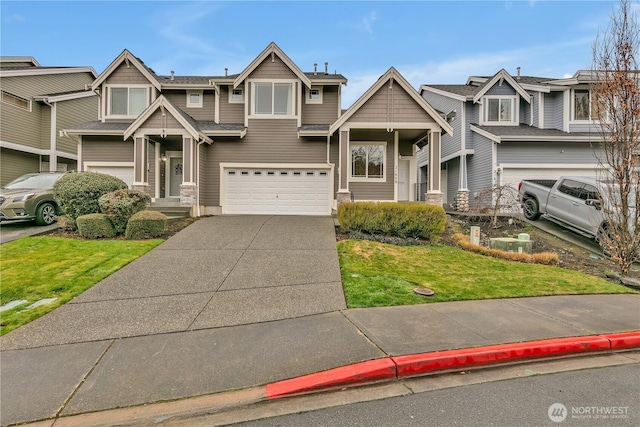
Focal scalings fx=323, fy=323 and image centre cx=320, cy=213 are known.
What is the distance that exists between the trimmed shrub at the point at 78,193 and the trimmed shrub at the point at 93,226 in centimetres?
62

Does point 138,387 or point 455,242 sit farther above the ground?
point 455,242

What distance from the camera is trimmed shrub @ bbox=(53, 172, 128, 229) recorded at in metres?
10.1

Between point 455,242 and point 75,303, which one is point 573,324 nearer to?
point 455,242

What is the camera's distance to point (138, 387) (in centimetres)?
327

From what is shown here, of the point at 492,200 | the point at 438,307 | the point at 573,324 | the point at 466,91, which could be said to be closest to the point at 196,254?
the point at 438,307

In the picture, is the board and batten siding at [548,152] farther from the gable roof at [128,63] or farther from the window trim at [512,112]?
the gable roof at [128,63]

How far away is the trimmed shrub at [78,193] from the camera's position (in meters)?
10.1

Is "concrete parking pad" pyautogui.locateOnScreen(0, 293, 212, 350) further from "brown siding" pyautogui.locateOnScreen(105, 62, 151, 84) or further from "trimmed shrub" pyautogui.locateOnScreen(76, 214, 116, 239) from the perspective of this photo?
"brown siding" pyautogui.locateOnScreen(105, 62, 151, 84)

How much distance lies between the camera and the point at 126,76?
15.8 meters

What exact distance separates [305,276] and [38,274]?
552cm

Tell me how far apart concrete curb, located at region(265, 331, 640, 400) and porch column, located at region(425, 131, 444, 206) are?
28.6 feet

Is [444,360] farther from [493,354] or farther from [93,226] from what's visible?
[93,226]

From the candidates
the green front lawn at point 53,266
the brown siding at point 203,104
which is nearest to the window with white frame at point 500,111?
the brown siding at point 203,104

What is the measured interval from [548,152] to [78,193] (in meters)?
20.0
